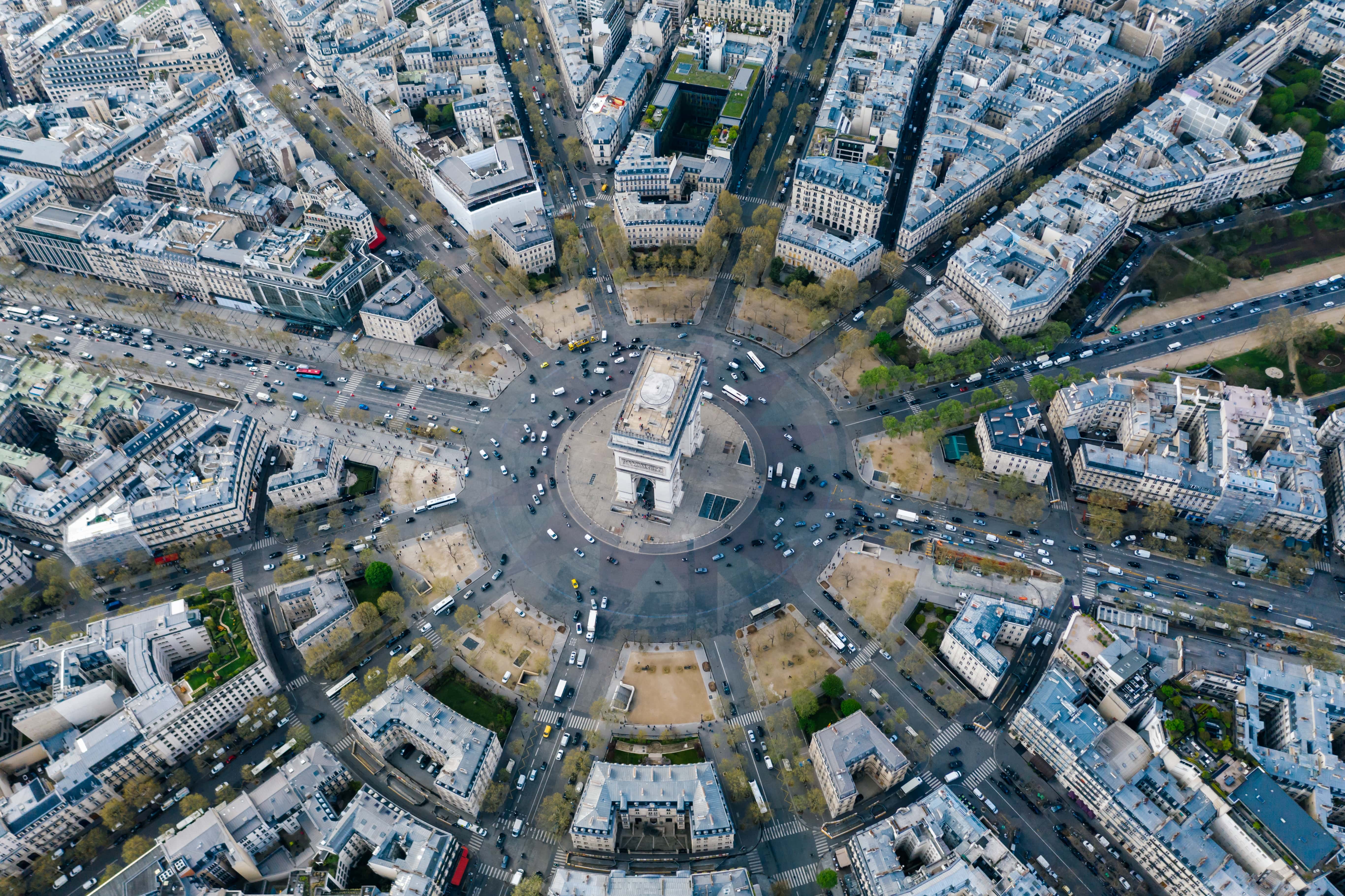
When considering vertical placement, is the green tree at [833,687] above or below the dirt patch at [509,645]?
below

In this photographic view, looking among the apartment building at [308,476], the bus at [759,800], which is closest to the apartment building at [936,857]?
the bus at [759,800]

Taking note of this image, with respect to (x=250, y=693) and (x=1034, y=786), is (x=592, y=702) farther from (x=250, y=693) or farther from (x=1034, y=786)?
(x=1034, y=786)

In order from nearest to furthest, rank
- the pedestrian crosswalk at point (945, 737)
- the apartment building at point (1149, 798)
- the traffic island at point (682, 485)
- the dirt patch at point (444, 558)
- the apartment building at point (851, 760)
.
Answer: the apartment building at point (1149, 798), the apartment building at point (851, 760), the pedestrian crosswalk at point (945, 737), the dirt patch at point (444, 558), the traffic island at point (682, 485)

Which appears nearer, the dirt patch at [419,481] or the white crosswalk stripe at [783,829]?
the white crosswalk stripe at [783,829]

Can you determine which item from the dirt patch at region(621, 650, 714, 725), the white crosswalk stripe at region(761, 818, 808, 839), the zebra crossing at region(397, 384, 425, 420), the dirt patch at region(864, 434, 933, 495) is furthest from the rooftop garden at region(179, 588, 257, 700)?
the dirt patch at region(864, 434, 933, 495)

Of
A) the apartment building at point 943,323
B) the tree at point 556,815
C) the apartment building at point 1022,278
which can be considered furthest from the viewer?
the apartment building at point 1022,278

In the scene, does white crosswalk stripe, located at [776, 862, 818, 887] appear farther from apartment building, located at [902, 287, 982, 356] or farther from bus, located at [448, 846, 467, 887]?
apartment building, located at [902, 287, 982, 356]

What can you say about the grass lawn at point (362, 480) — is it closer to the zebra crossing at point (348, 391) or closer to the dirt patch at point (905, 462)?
the zebra crossing at point (348, 391)
